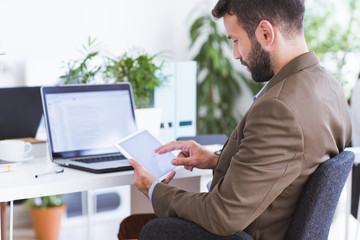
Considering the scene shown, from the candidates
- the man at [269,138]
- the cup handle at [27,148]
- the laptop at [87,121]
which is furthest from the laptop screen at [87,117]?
the man at [269,138]

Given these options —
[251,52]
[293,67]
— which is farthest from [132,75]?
[293,67]

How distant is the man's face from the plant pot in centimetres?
238

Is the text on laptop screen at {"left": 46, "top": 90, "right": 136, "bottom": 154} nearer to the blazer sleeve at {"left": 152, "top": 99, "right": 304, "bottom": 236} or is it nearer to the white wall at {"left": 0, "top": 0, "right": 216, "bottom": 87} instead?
the blazer sleeve at {"left": 152, "top": 99, "right": 304, "bottom": 236}

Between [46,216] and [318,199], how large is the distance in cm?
255

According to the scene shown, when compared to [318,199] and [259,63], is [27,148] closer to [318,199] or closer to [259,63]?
[259,63]

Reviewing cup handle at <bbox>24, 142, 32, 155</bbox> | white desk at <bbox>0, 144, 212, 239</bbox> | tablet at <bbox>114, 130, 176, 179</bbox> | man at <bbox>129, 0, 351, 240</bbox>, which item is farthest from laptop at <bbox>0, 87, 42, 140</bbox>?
man at <bbox>129, 0, 351, 240</bbox>

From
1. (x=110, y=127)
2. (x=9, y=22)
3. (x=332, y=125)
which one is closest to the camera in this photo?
(x=332, y=125)

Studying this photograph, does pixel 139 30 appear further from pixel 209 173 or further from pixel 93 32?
pixel 209 173

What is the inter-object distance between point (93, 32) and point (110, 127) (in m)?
A: 2.40

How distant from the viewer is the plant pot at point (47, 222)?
136 inches

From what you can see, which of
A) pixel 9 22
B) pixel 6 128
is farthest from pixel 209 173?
pixel 9 22

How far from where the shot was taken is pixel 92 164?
1.75 metres

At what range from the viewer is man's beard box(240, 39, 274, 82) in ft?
4.62

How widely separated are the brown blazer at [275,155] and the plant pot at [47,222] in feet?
7.39
